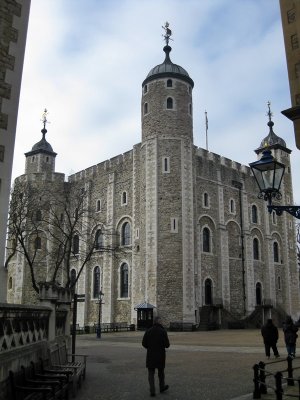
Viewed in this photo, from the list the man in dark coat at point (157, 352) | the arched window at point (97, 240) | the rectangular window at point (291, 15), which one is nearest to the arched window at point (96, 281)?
the arched window at point (97, 240)

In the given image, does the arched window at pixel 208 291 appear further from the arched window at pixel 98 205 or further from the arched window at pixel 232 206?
the arched window at pixel 98 205

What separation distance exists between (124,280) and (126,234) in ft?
12.8

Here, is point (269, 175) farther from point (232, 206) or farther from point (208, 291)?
point (232, 206)

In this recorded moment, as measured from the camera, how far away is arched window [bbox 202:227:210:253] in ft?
131

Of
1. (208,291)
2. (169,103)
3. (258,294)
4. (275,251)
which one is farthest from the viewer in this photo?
(275,251)

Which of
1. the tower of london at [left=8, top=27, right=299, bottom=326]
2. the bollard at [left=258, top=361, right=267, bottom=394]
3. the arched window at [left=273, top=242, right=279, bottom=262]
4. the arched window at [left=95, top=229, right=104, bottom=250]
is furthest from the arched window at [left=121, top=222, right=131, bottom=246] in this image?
the bollard at [left=258, top=361, right=267, bottom=394]

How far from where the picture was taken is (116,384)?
1029 cm

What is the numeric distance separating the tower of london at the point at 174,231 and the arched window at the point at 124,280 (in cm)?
8

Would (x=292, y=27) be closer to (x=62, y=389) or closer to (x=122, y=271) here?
(x=62, y=389)

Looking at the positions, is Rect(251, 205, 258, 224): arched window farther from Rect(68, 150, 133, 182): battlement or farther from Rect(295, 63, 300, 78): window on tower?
Rect(295, 63, 300, 78): window on tower

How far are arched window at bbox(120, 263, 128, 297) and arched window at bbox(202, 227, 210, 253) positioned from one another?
663 centimetres

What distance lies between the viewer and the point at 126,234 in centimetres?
4141

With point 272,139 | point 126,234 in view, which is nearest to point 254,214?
point 272,139

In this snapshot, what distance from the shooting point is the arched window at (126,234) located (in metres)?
41.0
